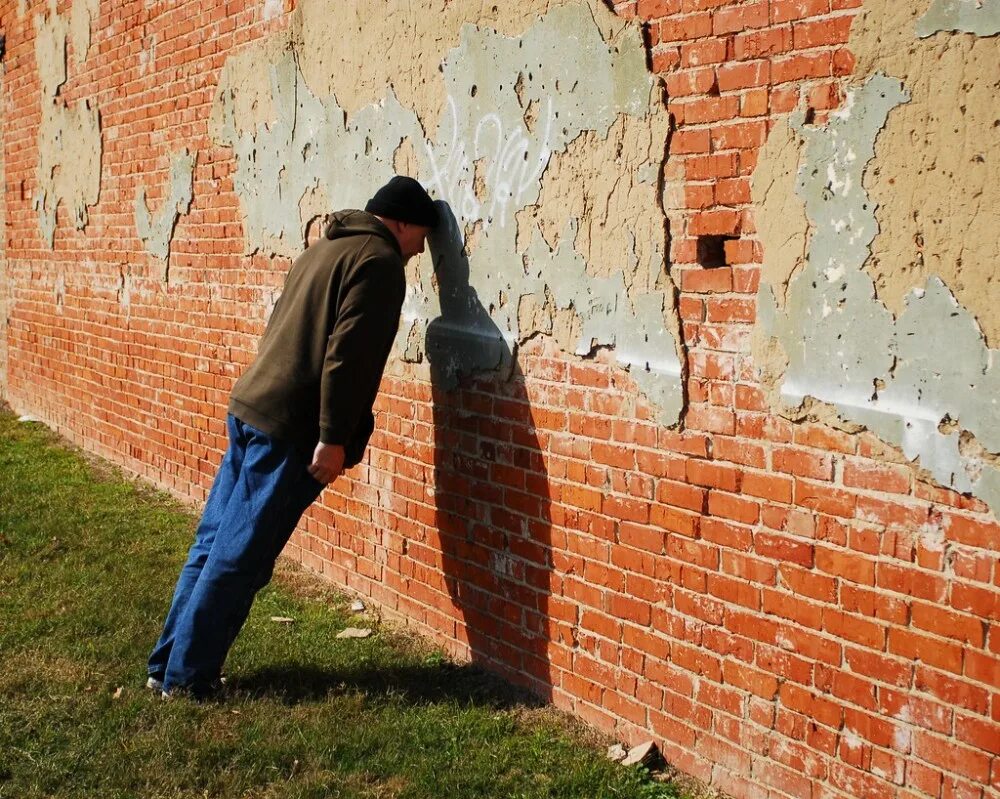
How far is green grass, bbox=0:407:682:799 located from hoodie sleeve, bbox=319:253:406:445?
3.39 ft

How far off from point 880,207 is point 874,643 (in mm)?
1163

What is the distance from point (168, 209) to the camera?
7391mm

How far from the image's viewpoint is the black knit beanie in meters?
4.58

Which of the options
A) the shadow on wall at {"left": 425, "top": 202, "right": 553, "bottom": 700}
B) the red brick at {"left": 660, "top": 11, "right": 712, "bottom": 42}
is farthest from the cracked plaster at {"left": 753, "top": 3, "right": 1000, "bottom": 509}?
the shadow on wall at {"left": 425, "top": 202, "right": 553, "bottom": 700}

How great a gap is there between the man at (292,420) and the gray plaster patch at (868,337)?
157cm

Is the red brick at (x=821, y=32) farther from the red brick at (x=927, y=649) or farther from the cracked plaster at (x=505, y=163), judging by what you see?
the red brick at (x=927, y=649)

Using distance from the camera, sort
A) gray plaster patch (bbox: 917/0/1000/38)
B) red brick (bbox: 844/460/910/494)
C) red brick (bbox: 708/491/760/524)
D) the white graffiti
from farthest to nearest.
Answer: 1. the white graffiti
2. red brick (bbox: 708/491/760/524)
3. red brick (bbox: 844/460/910/494)
4. gray plaster patch (bbox: 917/0/1000/38)

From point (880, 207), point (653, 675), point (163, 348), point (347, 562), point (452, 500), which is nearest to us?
point (880, 207)

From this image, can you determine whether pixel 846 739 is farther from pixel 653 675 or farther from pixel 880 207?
pixel 880 207

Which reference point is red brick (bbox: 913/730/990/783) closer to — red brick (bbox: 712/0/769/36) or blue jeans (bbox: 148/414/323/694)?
red brick (bbox: 712/0/769/36)

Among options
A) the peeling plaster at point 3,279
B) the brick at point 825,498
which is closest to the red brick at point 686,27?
the brick at point 825,498

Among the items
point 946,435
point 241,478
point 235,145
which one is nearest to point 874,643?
point 946,435

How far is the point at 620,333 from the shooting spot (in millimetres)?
3887

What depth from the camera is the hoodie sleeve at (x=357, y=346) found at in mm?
4262
